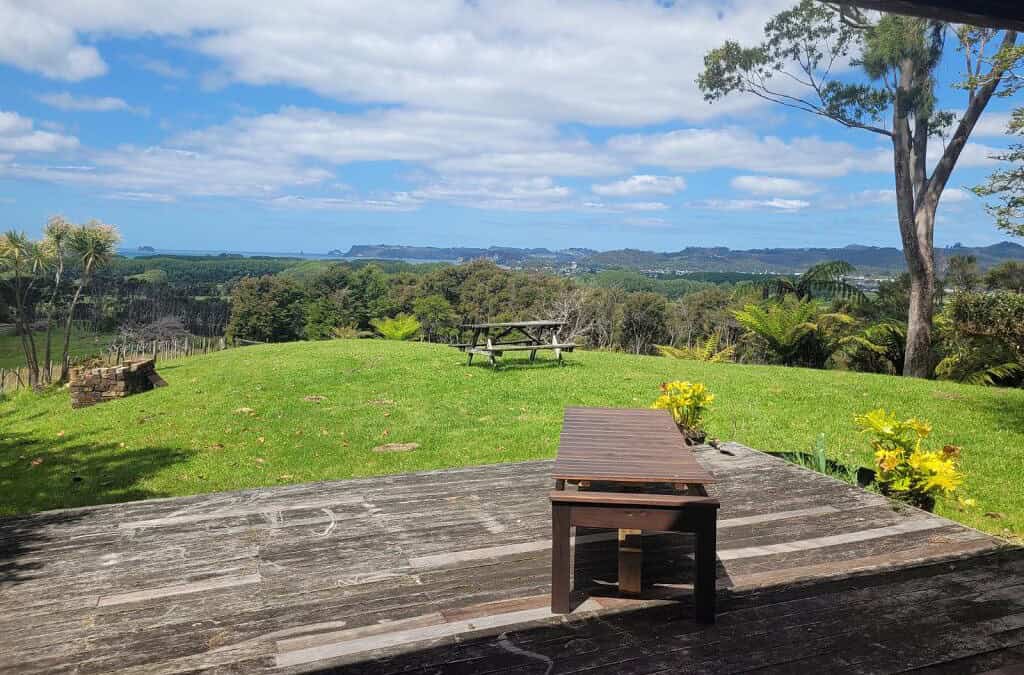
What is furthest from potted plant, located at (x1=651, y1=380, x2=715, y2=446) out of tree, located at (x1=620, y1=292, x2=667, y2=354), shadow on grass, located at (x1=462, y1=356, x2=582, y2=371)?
tree, located at (x1=620, y1=292, x2=667, y2=354)

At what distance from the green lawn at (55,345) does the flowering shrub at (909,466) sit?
4134 centimetres

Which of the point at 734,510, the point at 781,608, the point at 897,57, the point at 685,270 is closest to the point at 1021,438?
the point at 734,510

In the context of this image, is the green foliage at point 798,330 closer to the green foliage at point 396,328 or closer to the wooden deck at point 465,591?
the wooden deck at point 465,591

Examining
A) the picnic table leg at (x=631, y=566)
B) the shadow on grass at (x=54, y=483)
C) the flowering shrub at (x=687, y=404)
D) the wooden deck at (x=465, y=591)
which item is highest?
the flowering shrub at (x=687, y=404)

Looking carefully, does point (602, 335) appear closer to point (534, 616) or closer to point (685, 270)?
point (534, 616)

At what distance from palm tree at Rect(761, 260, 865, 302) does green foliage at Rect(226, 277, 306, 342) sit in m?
37.1

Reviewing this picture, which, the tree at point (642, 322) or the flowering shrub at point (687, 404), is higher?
the flowering shrub at point (687, 404)

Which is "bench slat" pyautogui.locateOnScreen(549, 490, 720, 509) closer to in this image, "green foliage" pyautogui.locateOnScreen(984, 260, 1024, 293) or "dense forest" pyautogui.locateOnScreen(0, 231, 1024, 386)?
"dense forest" pyautogui.locateOnScreen(0, 231, 1024, 386)

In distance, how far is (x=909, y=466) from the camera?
430 cm

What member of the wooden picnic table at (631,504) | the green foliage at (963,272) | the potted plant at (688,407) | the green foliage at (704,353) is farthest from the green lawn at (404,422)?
the green foliage at (963,272)

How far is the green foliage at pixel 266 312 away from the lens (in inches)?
1844

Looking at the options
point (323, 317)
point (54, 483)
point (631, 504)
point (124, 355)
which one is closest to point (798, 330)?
point (631, 504)

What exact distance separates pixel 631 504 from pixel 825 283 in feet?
61.5

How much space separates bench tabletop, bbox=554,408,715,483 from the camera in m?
2.90
